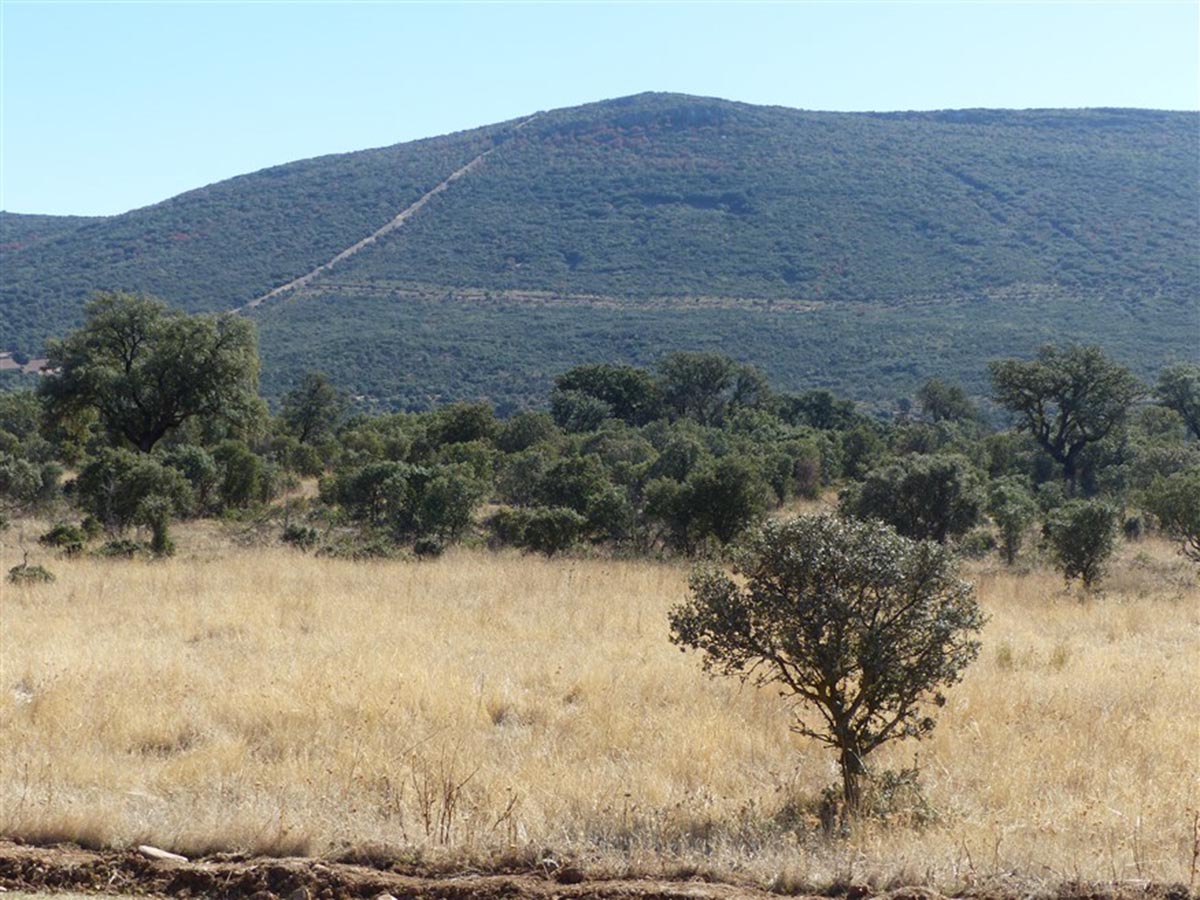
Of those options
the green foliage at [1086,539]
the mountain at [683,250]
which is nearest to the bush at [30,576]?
the green foliage at [1086,539]

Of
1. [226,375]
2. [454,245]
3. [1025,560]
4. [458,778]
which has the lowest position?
[1025,560]

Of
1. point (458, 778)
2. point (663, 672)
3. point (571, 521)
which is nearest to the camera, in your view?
point (458, 778)

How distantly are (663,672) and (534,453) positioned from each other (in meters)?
18.4

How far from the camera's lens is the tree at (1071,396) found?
36844 millimetres

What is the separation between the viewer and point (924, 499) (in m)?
20.3

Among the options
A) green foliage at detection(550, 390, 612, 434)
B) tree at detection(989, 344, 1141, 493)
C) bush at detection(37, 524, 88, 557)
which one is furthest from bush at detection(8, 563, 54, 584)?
tree at detection(989, 344, 1141, 493)

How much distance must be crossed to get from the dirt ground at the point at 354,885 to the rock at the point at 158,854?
1.6 inches

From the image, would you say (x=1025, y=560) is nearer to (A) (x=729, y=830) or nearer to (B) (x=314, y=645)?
(B) (x=314, y=645)

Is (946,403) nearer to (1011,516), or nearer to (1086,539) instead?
(1011,516)

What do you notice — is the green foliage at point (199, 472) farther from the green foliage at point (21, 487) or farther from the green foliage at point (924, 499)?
the green foliage at point (924, 499)

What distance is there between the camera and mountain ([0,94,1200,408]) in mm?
81812

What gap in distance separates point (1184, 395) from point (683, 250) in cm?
7572

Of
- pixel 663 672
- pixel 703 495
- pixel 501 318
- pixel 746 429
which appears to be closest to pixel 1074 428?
pixel 746 429

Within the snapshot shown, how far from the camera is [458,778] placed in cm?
663
